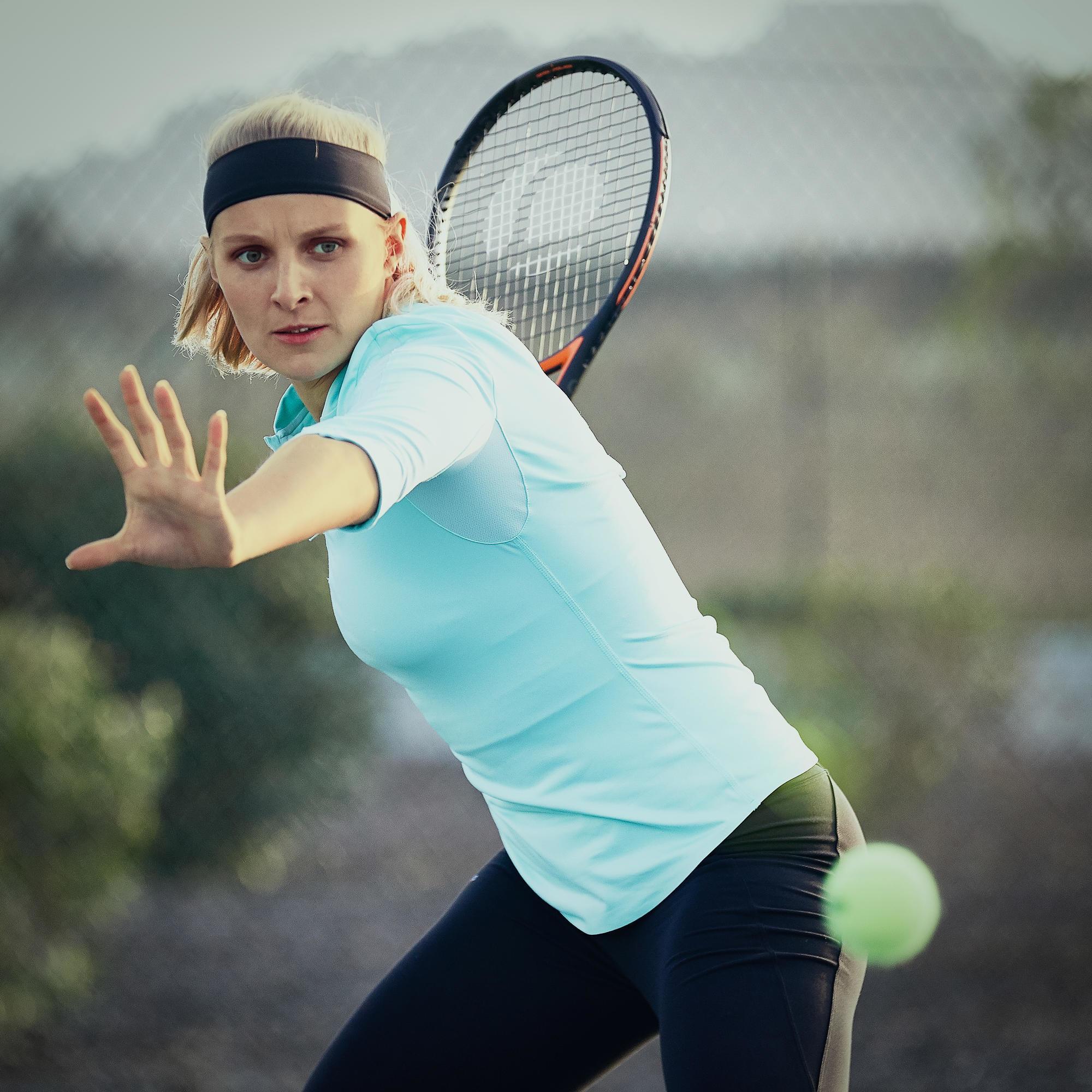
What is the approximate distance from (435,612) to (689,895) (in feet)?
1.26

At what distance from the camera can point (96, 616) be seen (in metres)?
3.02

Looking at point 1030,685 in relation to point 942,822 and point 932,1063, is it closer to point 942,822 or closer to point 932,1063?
point 942,822

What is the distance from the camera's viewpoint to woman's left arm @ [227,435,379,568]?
83 cm

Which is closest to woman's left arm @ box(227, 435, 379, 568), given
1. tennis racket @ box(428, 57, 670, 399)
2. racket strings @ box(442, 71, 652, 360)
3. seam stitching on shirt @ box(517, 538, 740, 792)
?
seam stitching on shirt @ box(517, 538, 740, 792)

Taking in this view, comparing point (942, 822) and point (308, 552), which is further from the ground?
point (308, 552)

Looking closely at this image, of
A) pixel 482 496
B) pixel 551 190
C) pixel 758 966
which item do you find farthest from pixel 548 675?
pixel 551 190

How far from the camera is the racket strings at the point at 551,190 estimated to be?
7.09 ft

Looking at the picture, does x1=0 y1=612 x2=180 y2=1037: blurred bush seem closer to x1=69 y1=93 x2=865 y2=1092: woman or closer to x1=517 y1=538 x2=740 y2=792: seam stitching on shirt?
x1=69 y1=93 x2=865 y2=1092: woman

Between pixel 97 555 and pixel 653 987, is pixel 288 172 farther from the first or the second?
pixel 653 987

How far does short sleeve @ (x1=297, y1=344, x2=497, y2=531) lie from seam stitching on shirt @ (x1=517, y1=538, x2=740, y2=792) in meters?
0.14

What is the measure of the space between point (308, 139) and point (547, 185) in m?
0.93

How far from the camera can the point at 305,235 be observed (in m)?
1.33

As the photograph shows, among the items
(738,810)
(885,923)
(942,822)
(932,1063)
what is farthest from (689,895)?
(942,822)

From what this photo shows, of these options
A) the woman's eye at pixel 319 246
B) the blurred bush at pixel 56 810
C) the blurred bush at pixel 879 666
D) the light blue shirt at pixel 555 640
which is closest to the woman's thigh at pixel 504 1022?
the light blue shirt at pixel 555 640
